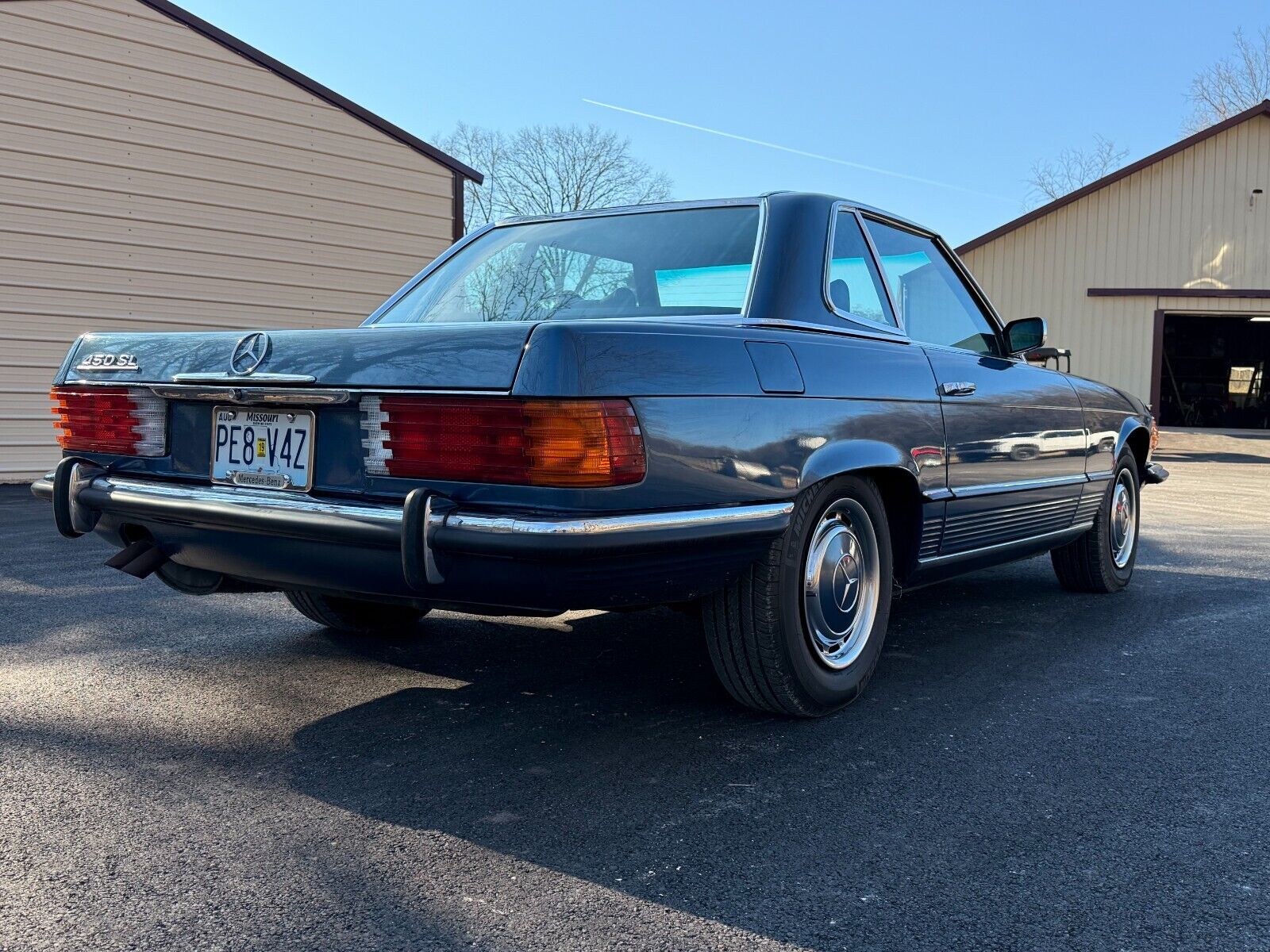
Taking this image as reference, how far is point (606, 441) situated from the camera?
247 cm

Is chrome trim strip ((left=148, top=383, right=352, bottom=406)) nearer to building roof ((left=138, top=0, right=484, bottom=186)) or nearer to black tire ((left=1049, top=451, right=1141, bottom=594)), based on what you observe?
black tire ((left=1049, top=451, right=1141, bottom=594))

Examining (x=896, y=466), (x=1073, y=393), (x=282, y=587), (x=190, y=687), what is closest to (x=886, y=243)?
(x=896, y=466)

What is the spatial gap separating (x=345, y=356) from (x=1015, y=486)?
100 inches

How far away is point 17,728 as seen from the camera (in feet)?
10.2

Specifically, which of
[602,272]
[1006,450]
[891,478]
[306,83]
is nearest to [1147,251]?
[306,83]

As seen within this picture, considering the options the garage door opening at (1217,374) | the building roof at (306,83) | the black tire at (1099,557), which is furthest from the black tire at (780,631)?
the garage door opening at (1217,374)

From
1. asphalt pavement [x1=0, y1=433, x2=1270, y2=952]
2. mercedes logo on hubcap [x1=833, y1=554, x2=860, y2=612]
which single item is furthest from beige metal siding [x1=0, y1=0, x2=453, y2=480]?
mercedes logo on hubcap [x1=833, y1=554, x2=860, y2=612]

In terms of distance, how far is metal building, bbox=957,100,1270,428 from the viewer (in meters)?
20.0

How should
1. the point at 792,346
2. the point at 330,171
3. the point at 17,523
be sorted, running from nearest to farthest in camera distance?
1. the point at 792,346
2. the point at 17,523
3. the point at 330,171

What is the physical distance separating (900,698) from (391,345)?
73.8 inches

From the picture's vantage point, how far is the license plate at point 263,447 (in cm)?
280

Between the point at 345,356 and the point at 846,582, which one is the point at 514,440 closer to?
the point at 345,356

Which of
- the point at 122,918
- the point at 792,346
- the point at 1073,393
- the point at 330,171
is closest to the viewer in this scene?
the point at 122,918

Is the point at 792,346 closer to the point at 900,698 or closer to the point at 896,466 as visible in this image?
the point at 896,466
